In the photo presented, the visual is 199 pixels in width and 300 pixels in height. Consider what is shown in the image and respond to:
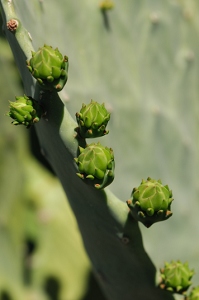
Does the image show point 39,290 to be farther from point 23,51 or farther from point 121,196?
point 23,51

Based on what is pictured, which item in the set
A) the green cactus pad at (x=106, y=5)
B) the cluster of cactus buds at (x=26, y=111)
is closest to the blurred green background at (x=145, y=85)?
the green cactus pad at (x=106, y=5)

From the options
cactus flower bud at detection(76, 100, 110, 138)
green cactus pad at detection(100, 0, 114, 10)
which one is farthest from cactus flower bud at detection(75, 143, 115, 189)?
green cactus pad at detection(100, 0, 114, 10)

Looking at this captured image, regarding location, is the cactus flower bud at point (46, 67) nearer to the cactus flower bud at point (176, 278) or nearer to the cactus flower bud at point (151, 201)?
the cactus flower bud at point (151, 201)

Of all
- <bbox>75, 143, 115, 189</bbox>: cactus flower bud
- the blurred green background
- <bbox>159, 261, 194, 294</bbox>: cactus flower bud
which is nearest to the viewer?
<bbox>75, 143, 115, 189</bbox>: cactus flower bud

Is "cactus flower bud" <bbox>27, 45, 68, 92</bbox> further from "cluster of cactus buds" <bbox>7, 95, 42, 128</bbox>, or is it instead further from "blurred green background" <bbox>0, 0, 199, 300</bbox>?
"blurred green background" <bbox>0, 0, 199, 300</bbox>

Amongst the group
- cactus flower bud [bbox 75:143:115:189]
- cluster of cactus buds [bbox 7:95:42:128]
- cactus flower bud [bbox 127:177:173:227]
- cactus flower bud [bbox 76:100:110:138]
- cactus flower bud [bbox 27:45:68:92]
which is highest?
cactus flower bud [bbox 27:45:68:92]

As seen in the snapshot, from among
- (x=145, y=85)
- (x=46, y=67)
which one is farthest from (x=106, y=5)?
(x=46, y=67)
